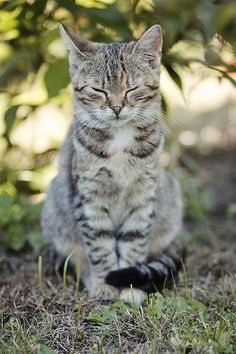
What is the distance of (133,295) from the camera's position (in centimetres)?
332

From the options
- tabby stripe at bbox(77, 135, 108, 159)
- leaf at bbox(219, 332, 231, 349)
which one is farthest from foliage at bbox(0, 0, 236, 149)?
leaf at bbox(219, 332, 231, 349)

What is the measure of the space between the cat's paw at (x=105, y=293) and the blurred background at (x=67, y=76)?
78cm

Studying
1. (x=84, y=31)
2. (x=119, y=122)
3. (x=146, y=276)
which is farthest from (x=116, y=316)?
(x=84, y=31)

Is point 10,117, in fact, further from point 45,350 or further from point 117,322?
point 45,350

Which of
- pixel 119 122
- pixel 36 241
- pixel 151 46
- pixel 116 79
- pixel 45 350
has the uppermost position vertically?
pixel 151 46

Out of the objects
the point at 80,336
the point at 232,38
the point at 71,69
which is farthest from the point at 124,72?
Result: the point at 80,336

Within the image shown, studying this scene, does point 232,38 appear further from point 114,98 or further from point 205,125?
point 205,125

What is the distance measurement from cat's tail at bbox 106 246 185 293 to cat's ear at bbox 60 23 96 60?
114cm

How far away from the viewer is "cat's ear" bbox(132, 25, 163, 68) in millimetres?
3406

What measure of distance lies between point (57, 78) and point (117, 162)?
92cm

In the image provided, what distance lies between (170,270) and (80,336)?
0.85 meters

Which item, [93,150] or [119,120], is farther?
[93,150]

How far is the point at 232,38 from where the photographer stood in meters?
3.48

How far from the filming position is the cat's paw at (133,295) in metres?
3.36
